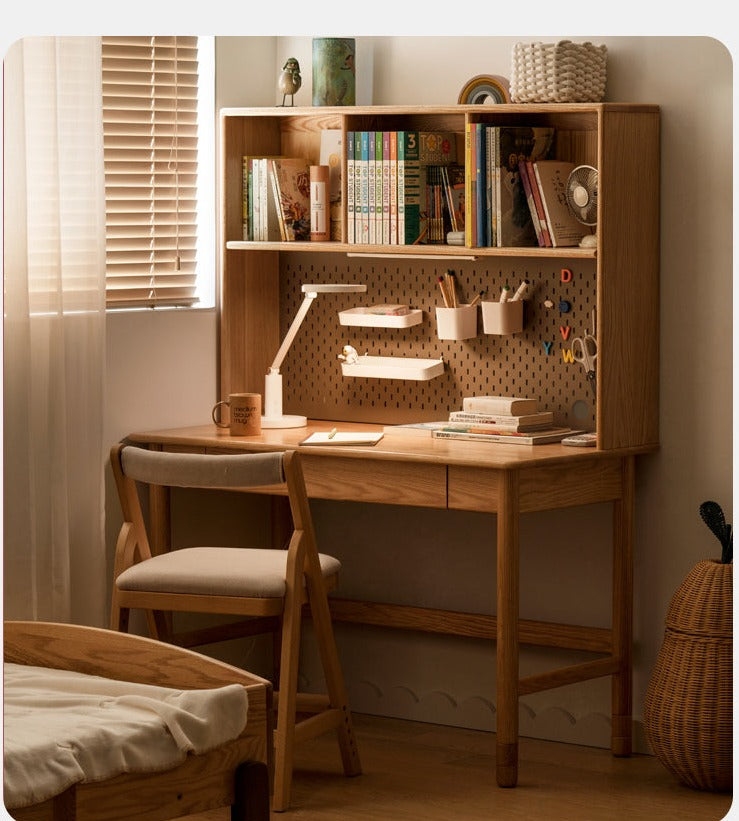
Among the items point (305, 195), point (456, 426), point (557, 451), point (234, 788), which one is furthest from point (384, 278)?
point (234, 788)

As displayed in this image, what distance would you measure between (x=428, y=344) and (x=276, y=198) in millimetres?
580

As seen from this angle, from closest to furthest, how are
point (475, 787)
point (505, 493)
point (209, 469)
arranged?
point (209, 469) → point (505, 493) → point (475, 787)

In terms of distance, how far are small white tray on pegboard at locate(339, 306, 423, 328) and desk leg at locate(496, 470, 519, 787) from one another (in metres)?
0.84

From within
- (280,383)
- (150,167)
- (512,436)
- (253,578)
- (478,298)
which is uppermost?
(150,167)

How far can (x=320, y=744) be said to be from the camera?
409 centimetres

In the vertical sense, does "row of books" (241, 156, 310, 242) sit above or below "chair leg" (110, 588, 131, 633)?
above

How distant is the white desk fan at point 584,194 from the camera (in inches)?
154

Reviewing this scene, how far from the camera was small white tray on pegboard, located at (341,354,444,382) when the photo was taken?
14.1 ft

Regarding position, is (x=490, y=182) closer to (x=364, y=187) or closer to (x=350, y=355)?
(x=364, y=187)

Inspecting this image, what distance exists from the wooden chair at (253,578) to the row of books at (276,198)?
3.15 ft

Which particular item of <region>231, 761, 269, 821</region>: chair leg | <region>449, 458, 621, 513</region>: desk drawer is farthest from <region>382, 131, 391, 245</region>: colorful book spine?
<region>231, 761, 269, 821</region>: chair leg

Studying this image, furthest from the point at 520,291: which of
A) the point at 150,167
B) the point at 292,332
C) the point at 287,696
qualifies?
the point at 287,696

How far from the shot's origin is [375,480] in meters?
3.84

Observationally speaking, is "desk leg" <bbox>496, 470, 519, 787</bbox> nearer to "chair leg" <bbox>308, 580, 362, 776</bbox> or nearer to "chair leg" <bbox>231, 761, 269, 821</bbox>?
"chair leg" <bbox>308, 580, 362, 776</bbox>
